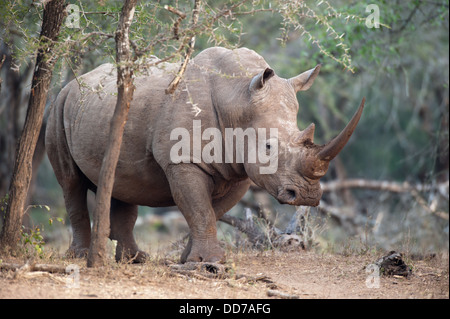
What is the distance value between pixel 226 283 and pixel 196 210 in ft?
3.21

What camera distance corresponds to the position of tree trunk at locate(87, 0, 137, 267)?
5.86 m

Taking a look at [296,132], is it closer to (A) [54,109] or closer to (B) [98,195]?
(B) [98,195]

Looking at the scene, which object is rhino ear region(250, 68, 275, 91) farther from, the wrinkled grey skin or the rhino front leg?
the rhino front leg

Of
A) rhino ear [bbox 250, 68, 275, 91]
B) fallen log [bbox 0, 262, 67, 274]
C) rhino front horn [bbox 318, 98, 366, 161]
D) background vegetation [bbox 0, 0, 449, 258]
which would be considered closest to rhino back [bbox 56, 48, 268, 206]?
rhino ear [bbox 250, 68, 275, 91]

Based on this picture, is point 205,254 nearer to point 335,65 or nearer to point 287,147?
point 287,147

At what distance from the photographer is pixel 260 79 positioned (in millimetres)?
6320

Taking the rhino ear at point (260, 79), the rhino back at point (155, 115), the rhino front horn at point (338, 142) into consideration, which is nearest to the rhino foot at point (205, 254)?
the rhino back at point (155, 115)

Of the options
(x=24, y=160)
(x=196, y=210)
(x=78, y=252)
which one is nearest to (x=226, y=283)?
(x=196, y=210)

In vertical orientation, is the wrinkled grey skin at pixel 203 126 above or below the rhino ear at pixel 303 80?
below

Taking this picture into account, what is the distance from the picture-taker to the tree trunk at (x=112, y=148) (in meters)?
5.86

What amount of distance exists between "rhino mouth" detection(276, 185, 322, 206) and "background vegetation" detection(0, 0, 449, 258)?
1246mm

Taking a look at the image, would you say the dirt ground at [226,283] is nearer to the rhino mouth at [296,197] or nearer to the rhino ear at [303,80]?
the rhino mouth at [296,197]

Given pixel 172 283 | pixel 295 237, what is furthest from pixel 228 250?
pixel 172 283

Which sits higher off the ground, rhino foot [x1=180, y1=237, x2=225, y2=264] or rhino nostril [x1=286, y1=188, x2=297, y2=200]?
rhino nostril [x1=286, y1=188, x2=297, y2=200]
